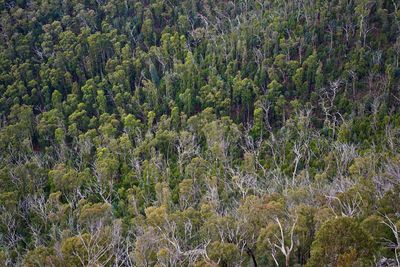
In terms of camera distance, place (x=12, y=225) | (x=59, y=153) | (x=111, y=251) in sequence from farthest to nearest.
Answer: (x=59, y=153) → (x=12, y=225) → (x=111, y=251)

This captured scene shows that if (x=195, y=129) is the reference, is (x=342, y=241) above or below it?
above

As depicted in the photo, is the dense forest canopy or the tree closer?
the tree

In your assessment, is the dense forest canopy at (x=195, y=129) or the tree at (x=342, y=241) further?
the dense forest canopy at (x=195, y=129)

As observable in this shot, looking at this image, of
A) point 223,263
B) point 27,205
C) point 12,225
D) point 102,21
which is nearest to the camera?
point 223,263

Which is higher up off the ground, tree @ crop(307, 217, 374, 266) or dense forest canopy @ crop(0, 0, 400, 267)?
tree @ crop(307, 217, 374, 266)

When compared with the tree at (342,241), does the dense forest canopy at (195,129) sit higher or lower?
lower

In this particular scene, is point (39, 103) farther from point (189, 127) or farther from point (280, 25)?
point (280, 25)

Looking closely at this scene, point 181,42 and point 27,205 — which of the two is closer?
point 27,205

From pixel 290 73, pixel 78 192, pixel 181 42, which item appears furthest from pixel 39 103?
pixel 290 73
